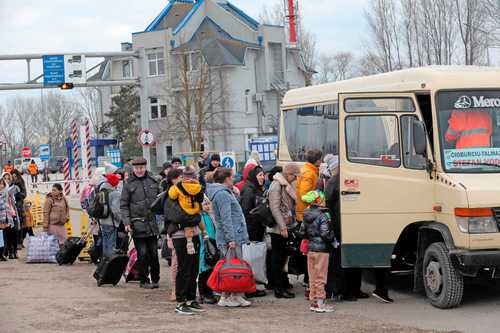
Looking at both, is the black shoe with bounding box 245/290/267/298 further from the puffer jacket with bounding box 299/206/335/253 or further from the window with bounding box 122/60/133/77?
the window with bounding box 122/60/133/77

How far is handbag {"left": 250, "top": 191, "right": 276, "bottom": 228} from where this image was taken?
38.9 feet

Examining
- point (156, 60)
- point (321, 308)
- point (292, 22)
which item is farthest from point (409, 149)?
point (156, 60)

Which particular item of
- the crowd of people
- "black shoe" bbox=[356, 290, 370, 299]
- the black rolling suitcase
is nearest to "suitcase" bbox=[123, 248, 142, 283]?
the crowd of people

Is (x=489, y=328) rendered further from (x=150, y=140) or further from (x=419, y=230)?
(x=150, y=140)

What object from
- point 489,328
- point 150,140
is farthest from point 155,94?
point 489,328

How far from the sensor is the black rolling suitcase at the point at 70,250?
658 inches

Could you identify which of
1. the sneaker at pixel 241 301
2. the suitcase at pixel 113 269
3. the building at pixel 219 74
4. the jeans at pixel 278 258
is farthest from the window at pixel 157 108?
the sneaker at pixel 241 301

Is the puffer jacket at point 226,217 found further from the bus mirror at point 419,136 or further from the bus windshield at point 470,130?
the bus windshield at point 470,130

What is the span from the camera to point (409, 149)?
11102 millimetres

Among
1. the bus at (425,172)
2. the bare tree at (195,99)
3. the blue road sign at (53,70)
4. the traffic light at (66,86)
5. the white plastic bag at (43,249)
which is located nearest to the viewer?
the bus at (425,172)

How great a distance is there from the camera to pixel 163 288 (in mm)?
13242

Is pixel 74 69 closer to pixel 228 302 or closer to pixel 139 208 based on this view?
pixel 139 208

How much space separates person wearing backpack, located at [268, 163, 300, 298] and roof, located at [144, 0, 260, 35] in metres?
56.8

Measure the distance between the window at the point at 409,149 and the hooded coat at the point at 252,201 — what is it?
221 centimetres
